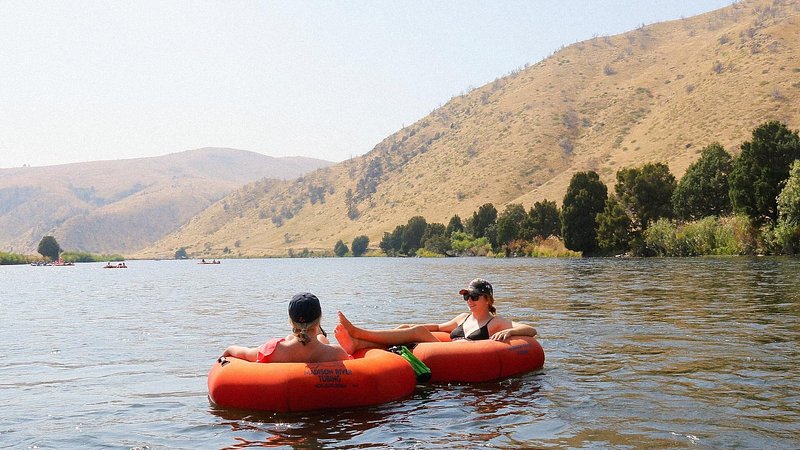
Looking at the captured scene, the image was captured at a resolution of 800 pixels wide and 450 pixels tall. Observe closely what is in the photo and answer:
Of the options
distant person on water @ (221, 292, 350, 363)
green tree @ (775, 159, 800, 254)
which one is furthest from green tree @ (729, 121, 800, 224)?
distant person on water @ (221, 292, 350, 363)

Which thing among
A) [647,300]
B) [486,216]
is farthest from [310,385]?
[486,216]

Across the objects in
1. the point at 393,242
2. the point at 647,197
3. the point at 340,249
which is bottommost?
the point at 340,249

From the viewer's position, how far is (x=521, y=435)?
403 inches

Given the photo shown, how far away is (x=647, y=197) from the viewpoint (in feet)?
257

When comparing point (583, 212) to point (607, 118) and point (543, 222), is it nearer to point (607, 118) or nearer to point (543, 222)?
point (543, 222)

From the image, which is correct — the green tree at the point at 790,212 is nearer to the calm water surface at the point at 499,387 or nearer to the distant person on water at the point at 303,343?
the calm water surface at the point at 499,387

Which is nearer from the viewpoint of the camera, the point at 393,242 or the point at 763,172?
the point at 763,172

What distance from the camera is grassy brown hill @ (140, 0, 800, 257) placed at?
12369 cm

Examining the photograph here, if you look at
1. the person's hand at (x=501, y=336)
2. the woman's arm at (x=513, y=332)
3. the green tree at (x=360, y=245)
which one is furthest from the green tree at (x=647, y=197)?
the green tree at (x=360, y=245)

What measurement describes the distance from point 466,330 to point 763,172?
2012 inches

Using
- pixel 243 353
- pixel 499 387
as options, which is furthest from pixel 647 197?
pixel 243 353

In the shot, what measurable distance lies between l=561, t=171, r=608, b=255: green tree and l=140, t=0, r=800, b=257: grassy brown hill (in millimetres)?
34879

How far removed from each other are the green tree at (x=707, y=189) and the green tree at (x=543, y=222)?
903 inches

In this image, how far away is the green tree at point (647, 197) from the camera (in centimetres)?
7775
